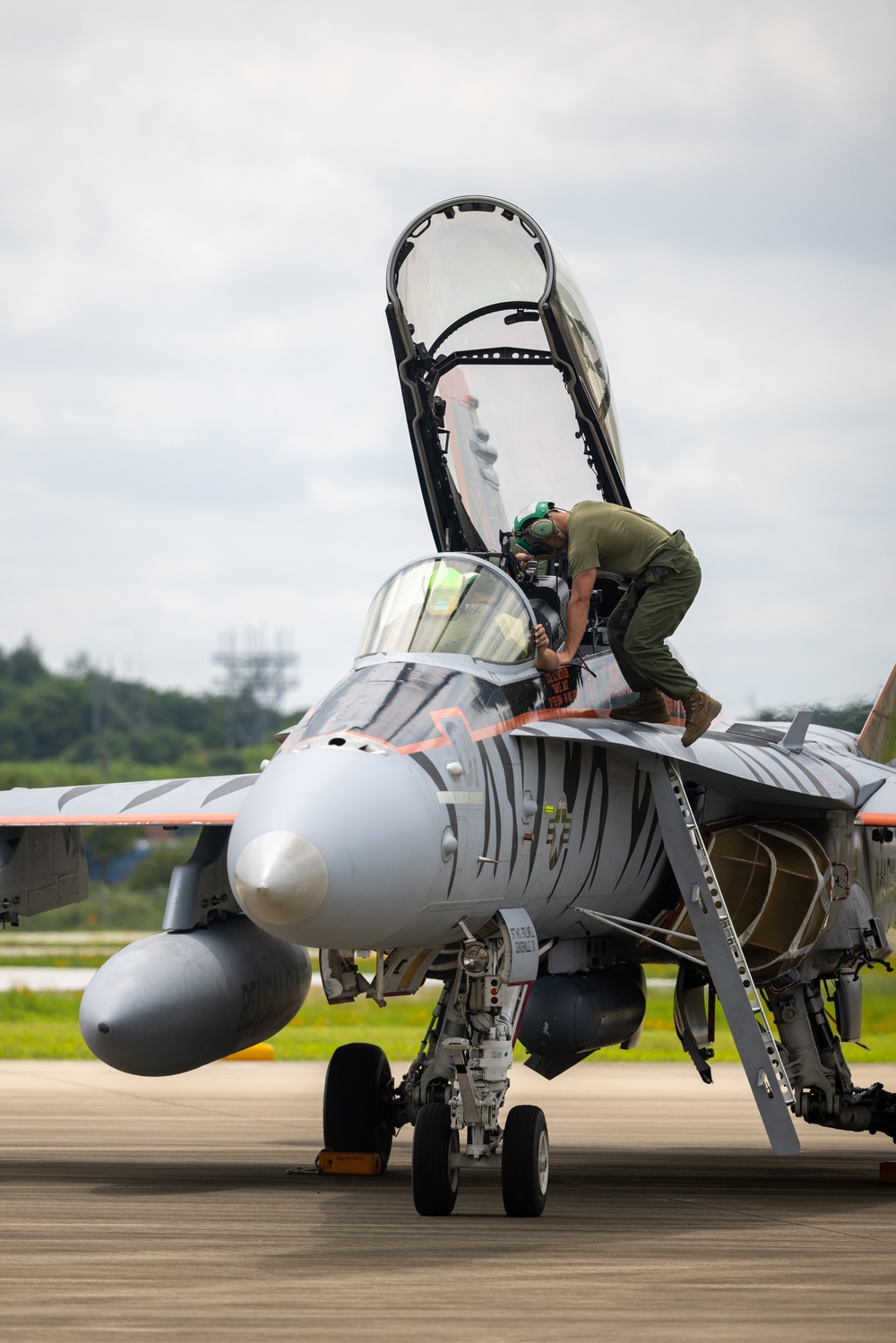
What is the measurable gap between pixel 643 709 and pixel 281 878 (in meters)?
3.85

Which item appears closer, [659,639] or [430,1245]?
[430,1245]

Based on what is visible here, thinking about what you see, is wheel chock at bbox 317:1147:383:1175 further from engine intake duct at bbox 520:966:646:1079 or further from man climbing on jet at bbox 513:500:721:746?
man climbing on jet at bbox 513:500:721:746

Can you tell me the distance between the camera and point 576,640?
10.2 meters

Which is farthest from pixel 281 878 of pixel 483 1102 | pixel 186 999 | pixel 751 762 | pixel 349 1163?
pixel 349 1163

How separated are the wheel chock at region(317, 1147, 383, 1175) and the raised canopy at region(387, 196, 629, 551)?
4004mm

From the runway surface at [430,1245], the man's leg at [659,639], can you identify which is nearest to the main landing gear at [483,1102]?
the runway surface at [430,1245]

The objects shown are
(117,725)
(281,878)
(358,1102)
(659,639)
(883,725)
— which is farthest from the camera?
(117,725)

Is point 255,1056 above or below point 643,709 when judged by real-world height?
below

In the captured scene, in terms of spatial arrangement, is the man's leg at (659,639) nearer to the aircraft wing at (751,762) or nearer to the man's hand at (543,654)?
the aircraft wing at (751,762)

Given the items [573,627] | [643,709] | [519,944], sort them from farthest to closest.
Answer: [643,709], [573,627], [519,944]

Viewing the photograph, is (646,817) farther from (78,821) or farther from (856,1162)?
(856,1162)

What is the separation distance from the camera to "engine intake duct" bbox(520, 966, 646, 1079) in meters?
11.4

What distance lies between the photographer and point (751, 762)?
442 inches

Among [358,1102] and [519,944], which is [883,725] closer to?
[358,1102]
